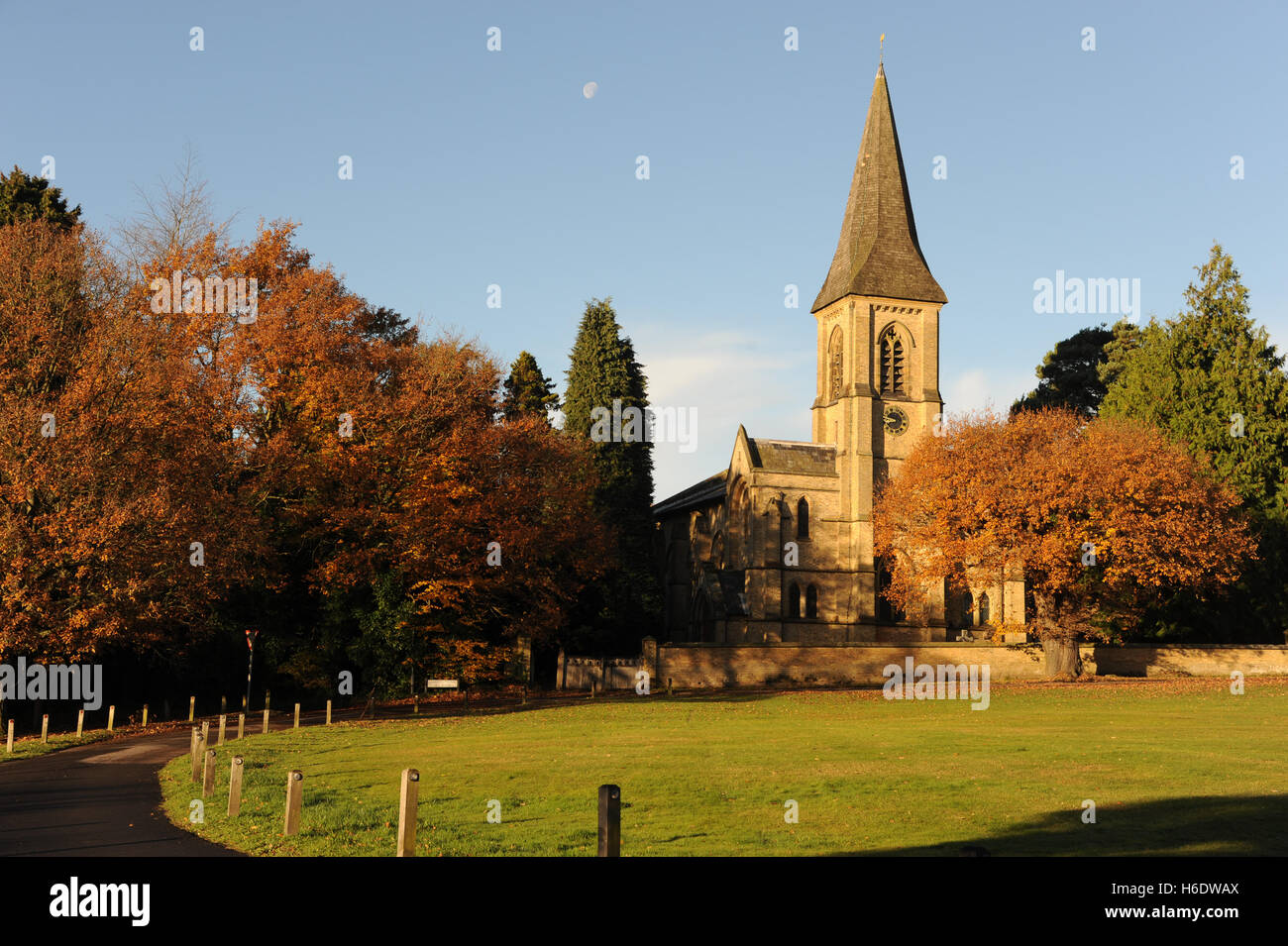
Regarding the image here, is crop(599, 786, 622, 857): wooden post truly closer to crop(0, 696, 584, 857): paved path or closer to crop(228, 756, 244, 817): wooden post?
crop(0, 696, 584, 857): paved path

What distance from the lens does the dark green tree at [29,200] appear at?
45.2 m

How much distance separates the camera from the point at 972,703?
125 ft

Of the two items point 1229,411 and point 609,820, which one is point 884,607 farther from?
point 609,820

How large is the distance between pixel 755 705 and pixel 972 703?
7233mm

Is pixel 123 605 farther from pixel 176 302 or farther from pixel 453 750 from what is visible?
pixel 176 302

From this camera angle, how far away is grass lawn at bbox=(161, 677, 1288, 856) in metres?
13.3

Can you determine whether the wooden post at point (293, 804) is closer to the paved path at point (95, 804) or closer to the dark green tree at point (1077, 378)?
the paved path at point (95, 804)

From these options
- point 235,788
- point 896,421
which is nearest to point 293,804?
point 235,788

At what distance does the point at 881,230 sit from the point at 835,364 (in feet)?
26.1

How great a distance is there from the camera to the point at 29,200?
46.8 m

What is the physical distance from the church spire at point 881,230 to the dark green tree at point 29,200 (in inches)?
1528

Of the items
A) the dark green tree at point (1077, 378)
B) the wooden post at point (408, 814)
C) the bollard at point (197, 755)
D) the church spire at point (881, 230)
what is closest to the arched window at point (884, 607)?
the church spire at point (881, 230)
